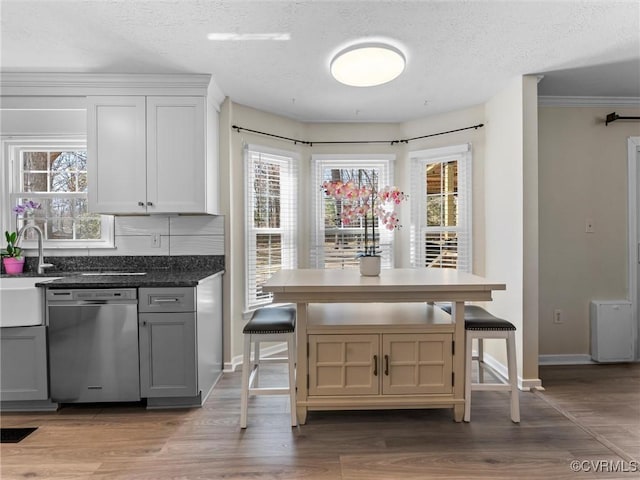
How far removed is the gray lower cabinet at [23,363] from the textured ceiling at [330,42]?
75.8 inches

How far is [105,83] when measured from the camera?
2666mm

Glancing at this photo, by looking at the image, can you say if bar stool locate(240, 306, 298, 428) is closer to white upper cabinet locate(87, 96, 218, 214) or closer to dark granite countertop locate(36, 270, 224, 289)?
dark granite countertop locate(36, 270, 224, 289)

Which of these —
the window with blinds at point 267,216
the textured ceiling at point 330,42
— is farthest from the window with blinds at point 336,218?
the textured ceiling at point 330,42

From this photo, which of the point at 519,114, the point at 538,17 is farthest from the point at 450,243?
the point at 538,17

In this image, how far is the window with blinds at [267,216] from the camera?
3350 millimetres

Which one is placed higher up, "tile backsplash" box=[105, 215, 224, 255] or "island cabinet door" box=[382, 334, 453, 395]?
"tile backsplash" box=[105, 215, 224, 255]

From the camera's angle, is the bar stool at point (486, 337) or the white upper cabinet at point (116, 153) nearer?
the bar stool at point (486, 337)

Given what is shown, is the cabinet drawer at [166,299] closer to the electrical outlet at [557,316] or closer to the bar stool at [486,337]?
the bar stool at [486,337]

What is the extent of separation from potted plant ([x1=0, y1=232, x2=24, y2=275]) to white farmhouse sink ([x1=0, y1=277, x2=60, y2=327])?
27.2 inches

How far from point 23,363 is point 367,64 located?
3.07 meters

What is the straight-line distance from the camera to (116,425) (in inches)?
87.9

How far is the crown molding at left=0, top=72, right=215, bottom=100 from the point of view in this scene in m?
2.66

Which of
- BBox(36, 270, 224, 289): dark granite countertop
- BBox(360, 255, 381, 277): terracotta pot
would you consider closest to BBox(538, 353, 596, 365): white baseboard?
BBox(360, 255, 381, 277): terracotta pot

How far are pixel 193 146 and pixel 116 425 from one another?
2.01 m
